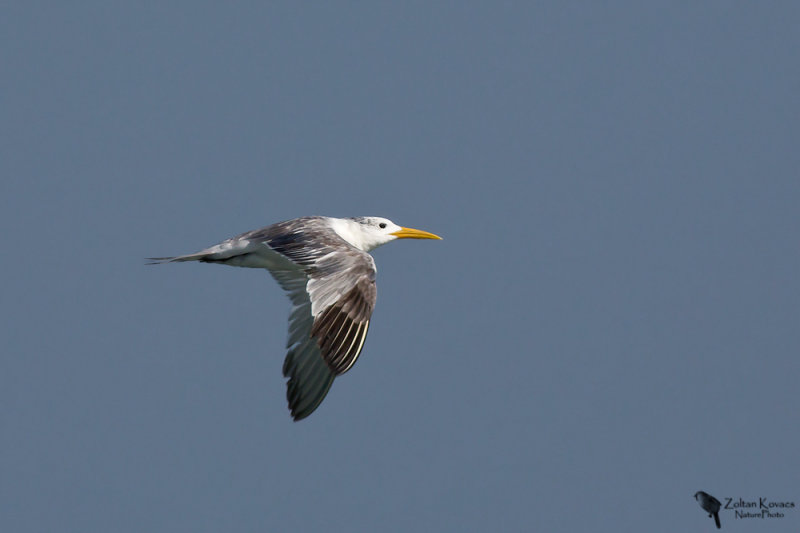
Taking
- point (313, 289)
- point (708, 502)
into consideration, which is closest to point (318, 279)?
point (313, 289)

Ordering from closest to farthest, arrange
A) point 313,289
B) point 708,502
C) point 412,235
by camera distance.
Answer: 1. point 313,289
2. point 708,502
3. point 412,235

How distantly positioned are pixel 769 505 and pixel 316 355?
634 cm

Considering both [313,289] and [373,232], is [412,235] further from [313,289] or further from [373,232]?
[313,289]

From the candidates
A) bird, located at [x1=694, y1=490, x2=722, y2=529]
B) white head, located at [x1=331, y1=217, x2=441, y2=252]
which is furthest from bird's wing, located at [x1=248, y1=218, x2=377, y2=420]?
bird, located at [x1=694, y1=490, x2=722, y2=529]

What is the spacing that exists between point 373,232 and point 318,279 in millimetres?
4269

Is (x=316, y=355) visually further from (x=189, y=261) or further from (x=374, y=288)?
(x=189, y=261)

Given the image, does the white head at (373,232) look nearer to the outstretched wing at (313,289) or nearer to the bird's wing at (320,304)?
the outstretched wing at (313,289)

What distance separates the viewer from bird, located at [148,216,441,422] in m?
11.7

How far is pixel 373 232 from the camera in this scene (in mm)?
16438

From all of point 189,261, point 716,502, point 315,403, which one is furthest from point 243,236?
point 716,502

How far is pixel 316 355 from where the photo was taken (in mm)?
13234

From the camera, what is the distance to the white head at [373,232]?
634 inches

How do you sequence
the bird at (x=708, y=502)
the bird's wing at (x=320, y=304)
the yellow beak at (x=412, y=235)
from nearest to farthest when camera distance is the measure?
the bird's wing at (x=320, y=304) → the bird at (x=708, y=502) → the yellow beak at (x=412, y=235)

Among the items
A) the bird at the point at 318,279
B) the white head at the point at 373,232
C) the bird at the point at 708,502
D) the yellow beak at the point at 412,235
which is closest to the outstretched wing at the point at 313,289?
the bird at the point at 318,279
